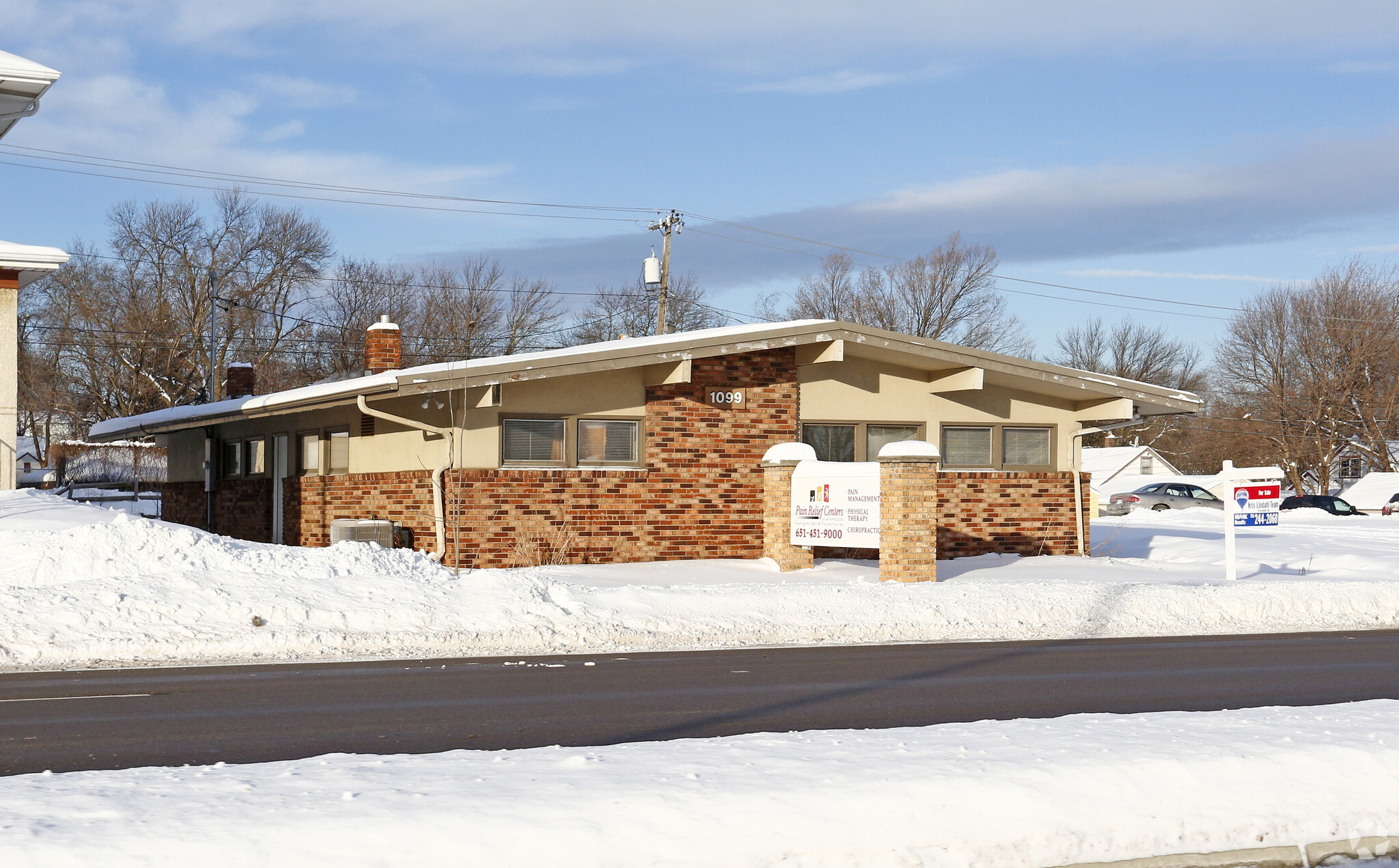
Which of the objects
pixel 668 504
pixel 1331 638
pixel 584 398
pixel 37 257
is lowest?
pixel 1331 638

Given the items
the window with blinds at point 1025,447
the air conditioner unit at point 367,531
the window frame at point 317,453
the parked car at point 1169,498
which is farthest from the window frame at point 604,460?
the parked car at point 1169,498

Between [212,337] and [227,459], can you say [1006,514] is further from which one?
[212,337]

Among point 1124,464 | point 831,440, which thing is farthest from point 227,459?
point 1124,464

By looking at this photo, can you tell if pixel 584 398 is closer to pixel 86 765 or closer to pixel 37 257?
pixel 37 257

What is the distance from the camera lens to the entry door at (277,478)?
24.9m

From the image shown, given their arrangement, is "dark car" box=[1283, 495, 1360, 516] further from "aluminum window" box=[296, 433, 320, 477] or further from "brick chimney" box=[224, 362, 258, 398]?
"aluminum window" box=[296, 433, 320, 477]

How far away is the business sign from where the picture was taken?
A: 20.5 m

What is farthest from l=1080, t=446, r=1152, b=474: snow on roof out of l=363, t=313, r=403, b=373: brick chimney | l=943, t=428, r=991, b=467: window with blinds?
l=363, t=313, r=403, b=373: brick chimney

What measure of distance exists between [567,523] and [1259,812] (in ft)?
50.6

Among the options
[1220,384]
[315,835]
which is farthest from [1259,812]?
[1220,384]

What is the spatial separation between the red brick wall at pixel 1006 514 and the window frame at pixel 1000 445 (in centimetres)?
15

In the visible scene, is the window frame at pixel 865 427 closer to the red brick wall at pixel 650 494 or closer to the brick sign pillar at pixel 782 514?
the red brick wall at pixel 650 494

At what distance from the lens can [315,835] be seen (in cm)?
518

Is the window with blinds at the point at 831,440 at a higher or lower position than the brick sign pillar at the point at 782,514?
higher
